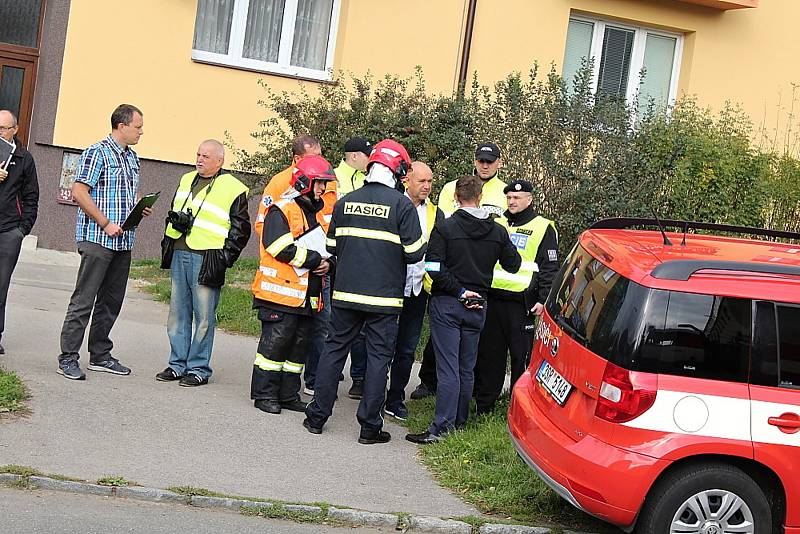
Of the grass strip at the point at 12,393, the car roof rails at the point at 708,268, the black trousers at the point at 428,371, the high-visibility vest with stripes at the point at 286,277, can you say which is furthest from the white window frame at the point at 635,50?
the car roof rails at the point at 708,268

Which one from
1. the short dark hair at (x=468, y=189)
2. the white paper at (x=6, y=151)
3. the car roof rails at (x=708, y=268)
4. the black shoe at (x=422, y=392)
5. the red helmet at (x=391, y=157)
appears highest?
the red helmet at (x=391, y=157)

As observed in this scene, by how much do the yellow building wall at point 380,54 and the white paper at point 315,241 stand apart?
23.4 feet

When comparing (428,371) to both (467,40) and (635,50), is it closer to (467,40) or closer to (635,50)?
(467,40)

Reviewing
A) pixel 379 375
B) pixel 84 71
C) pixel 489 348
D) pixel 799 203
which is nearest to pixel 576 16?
pixel 799 203

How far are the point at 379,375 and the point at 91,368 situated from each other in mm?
2588

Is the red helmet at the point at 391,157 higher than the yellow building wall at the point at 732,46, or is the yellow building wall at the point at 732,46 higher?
the yellow building wall at the point at 732,46

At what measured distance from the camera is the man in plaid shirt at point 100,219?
8.21 metres

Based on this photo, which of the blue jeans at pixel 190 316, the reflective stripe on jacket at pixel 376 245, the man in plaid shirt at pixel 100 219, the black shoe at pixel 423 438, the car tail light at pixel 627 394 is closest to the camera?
the car tail light at pixel 627 394

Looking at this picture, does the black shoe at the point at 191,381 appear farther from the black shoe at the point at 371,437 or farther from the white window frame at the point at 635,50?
the white window frame at the point at 635,50

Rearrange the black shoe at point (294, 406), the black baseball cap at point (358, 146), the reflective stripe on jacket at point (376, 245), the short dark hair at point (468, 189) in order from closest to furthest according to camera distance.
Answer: the reflective stripe on jacket at point (376, 245), the short dark hair at point (468, 189), the black shoe at point (294, 406), the black baseball cap at point (358, 146)

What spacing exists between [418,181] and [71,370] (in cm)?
304

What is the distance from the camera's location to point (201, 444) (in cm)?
716

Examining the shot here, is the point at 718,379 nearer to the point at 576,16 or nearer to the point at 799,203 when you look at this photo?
the point at 799,203

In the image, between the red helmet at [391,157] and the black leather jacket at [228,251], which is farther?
the black leather jacket at [228,251]
